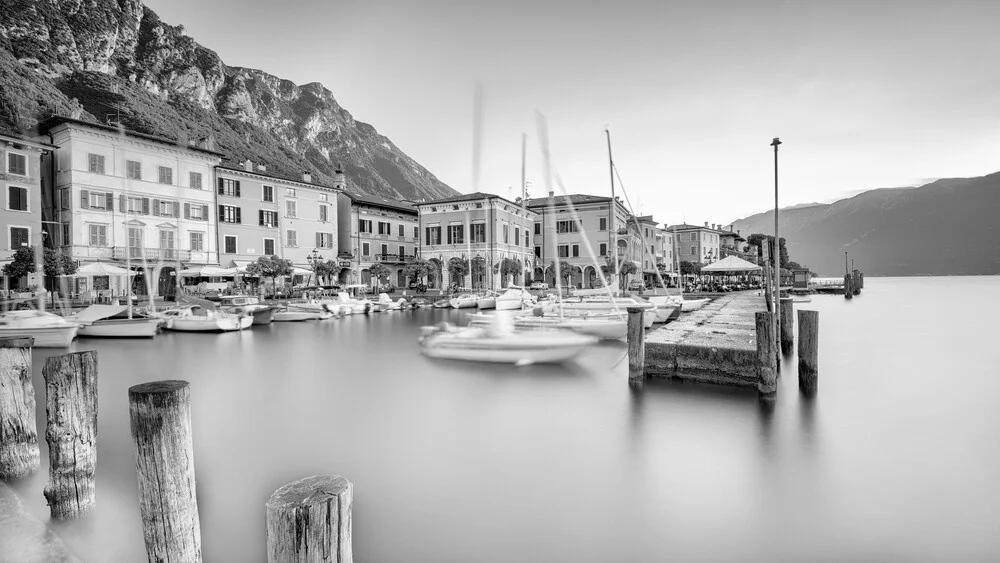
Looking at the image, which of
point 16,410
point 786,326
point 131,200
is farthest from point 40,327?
point 786,326

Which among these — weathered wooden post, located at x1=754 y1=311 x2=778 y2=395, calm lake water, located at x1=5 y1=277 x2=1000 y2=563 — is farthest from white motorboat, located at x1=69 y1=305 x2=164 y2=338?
weathered wooden post, located at x1=754 y1=311 x2=778 y2=395

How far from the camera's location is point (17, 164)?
27.2m

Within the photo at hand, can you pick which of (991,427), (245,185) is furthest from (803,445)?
(245,185)

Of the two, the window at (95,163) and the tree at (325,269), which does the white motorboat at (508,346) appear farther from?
the window at (95,163)

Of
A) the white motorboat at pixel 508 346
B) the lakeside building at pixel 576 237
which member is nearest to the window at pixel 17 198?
A: the white motorboat at pixel 508 346

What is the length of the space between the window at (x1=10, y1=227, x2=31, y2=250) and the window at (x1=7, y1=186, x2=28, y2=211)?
120 cm

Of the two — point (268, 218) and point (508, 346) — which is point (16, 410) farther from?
point (268, 218)

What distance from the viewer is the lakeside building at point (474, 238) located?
46.2 m

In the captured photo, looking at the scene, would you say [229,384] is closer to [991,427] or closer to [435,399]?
[435,399]

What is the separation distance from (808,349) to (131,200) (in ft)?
128

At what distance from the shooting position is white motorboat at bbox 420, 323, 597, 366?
43.8 ft

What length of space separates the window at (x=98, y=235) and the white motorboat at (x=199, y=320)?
41.9 ft

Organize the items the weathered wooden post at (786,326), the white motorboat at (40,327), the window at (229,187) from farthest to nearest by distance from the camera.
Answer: the window at (229,187) < the weathered wooden post at (786,326) < the white motorboat at (40,327)

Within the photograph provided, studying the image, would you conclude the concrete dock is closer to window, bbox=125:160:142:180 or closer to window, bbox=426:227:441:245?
window, bbox=125:160:142:180
